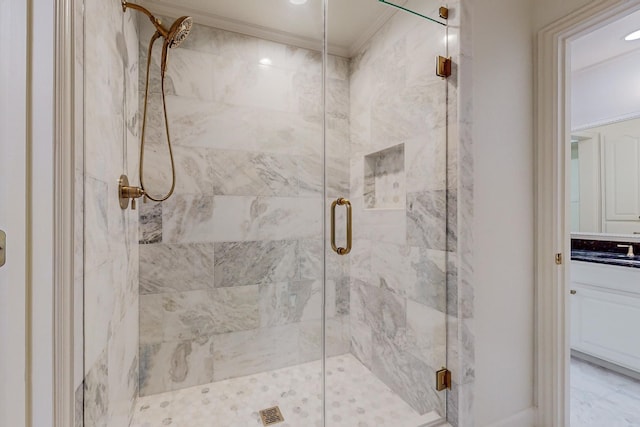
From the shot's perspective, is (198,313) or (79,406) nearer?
(79,406)

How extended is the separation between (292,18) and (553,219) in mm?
1828

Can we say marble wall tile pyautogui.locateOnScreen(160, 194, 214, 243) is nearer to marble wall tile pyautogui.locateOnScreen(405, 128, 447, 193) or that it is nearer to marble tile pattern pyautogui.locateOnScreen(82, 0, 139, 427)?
marble tile pattern pyautogui.locateOnScreen(82, 0, 139, 427)

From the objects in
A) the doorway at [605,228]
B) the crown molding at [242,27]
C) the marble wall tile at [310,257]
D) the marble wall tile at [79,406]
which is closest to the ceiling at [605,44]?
the doorway at [605,228]

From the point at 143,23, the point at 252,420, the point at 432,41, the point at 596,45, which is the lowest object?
the point at 252,420

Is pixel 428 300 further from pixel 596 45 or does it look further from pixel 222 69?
pixel 596 45

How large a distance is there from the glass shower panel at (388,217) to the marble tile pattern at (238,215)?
0.11ft

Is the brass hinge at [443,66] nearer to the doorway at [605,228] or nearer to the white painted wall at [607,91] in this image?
the doorway at [605,228]

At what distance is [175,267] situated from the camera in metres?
1.72

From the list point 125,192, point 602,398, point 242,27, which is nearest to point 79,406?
point 125,192

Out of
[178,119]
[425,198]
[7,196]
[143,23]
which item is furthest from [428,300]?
[143,23]

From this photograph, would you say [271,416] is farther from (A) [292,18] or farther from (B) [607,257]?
(B) [607,257]

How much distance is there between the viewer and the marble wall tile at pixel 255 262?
183 cm

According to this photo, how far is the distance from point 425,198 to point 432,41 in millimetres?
774

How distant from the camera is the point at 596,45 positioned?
2156 millimetres
